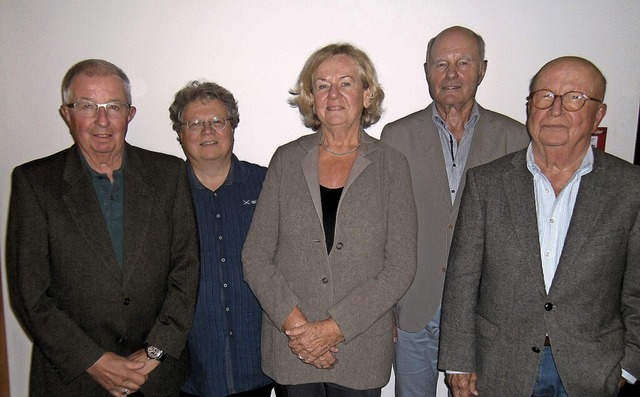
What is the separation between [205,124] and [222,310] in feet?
2.80

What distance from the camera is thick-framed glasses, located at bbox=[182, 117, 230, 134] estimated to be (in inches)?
Result: 78.3

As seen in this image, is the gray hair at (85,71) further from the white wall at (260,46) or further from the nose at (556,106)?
the nose at (556,106)

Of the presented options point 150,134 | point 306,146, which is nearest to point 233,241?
point 306,146

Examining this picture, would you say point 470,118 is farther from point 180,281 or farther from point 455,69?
point 180,281

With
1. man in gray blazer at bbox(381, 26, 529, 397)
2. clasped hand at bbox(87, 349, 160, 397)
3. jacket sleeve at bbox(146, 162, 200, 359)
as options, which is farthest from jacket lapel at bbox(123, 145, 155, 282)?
man in gray blazer at bbox(381, 26, 529, 397)

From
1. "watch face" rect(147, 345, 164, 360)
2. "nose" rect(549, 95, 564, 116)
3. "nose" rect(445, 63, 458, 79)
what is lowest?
"watch face" rect(147, 345, 164, 360)

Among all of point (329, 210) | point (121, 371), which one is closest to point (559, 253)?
point (329, 210)

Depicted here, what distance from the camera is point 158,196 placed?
6.10 ft

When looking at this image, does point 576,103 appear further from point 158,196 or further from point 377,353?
point 158,196

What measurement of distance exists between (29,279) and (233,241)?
2.64ft

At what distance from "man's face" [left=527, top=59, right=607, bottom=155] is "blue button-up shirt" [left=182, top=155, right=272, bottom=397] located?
132cm

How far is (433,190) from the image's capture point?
2080mm

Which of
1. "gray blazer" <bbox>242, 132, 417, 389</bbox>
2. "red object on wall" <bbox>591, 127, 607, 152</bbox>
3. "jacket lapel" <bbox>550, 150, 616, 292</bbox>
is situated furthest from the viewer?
"red object on wall" <bbox>591, 127, 607, 152</bbox>

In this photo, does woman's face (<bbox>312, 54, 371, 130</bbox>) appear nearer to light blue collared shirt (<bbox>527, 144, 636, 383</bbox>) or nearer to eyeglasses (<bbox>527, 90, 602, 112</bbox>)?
eyeglasses (<bbox>527, 90, 602, 112</bbox>)
